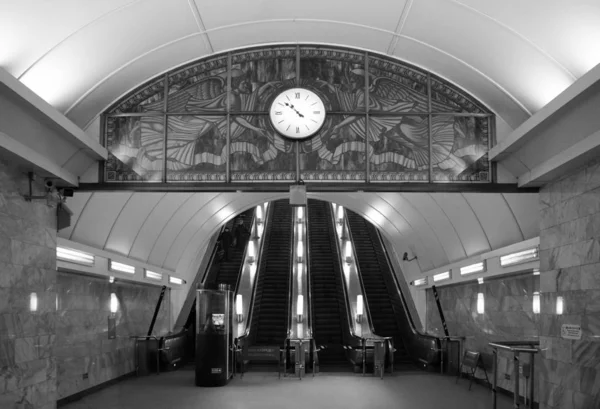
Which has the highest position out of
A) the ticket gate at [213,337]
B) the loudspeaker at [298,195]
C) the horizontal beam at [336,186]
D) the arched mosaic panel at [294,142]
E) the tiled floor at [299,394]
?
the arched mosaic panel at [294,142]

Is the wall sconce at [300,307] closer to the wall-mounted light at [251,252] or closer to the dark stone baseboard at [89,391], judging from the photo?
the wall-mounted light at [251,252]

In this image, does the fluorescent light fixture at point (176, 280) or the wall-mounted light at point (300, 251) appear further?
the wall-mounted light at point (300, 251)

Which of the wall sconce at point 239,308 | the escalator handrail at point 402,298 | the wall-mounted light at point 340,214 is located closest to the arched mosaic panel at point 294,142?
the escalator handrail at point 402,298

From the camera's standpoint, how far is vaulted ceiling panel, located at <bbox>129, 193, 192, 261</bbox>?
13969mm

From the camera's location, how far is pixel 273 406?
10.2 metres

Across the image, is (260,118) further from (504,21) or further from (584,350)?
(584,350)

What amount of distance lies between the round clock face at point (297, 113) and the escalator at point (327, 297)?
813cm

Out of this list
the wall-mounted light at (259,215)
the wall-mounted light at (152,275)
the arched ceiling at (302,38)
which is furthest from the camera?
the wall-mounted light at (259,215)

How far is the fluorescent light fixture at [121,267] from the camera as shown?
1204cm

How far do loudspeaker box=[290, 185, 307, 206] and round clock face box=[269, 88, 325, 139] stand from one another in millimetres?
740

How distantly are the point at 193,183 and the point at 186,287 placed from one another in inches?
445

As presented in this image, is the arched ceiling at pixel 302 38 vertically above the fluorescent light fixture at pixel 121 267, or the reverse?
the arched ceiling at pixel 302 38

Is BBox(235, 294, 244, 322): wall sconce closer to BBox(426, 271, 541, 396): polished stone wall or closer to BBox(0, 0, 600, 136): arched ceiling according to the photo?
BBox(426, 271, 541, 396): polished stone wall

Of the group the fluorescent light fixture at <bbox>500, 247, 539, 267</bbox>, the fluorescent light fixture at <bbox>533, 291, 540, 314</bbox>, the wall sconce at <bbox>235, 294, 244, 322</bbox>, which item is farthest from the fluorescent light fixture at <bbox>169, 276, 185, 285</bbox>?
the fluorescent light fixture at <bbox>533, 291, 540, 314</bbox>
